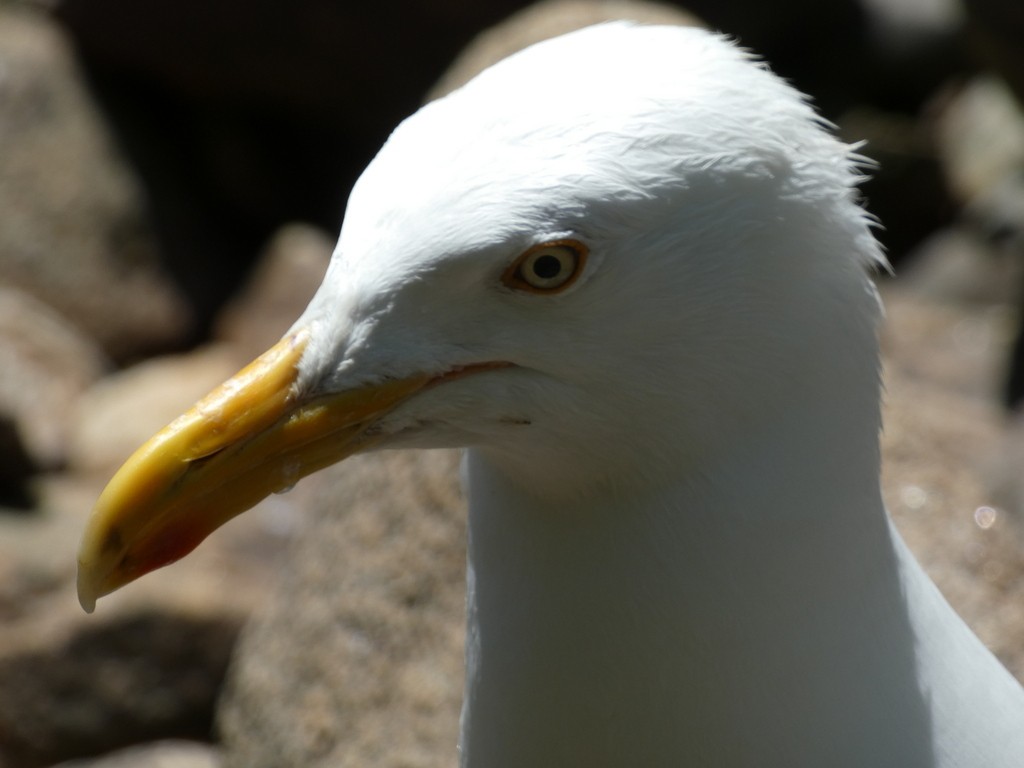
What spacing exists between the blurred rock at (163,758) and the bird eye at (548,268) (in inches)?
120

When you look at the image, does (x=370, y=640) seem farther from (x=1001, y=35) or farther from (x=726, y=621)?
(x=1001, y=35)

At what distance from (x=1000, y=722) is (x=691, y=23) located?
322 centimetres

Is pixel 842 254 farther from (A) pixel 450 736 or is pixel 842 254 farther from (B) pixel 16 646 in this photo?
Result: (B) pixel 16 646

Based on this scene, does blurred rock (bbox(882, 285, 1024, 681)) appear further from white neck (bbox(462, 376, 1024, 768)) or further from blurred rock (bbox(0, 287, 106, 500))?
blurred rock (bbox(0, 287, 106, 500))

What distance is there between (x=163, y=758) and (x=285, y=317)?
3.40 metres

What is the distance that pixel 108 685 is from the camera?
4895 millimetres

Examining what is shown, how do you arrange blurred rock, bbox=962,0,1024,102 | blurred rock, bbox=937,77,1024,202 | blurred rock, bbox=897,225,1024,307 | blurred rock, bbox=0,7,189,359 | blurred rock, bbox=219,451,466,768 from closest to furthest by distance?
1. blurred rock, bbox=219,451,466,768
2. blurred rock, bbox=962,0,1024,102
3. blurred rock, bbox=897,225,1024,307
4. blurred rock, bbox=0,7,189,359
5. blurred rock, bbox=937,77,1024,202

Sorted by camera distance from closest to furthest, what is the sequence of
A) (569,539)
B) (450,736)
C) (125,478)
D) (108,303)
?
(125,478)
(569,539)
(450,736)
(108,303)

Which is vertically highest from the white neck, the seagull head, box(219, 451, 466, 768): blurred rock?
the seagull head

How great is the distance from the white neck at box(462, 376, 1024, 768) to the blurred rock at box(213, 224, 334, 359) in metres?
5.32

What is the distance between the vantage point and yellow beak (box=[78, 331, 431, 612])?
6.10 ft

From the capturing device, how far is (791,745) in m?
2.08

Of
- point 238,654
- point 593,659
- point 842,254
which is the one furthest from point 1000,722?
point 238,654

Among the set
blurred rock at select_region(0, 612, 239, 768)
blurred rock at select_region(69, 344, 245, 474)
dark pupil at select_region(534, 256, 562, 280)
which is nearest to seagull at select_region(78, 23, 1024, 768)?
dark pupil at select_region(534, 256, 562, 280)
